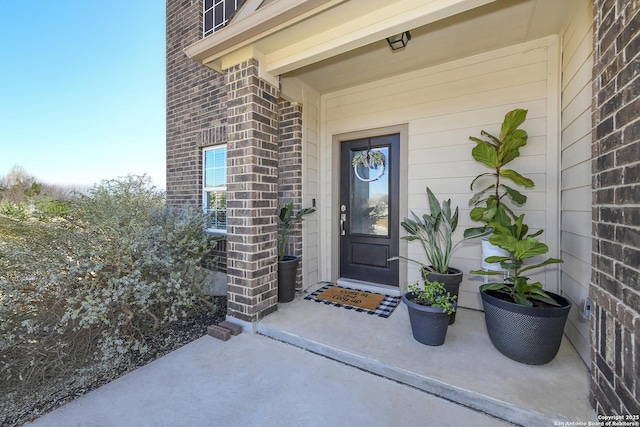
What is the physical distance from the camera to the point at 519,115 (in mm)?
2078

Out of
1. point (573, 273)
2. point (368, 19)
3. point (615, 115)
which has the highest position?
point (368, 19)

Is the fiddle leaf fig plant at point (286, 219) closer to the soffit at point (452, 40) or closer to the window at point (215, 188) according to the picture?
the window at point (215, 188)

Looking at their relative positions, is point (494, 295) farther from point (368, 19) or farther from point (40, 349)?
point (40, 349)

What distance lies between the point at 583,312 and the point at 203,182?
503 cm

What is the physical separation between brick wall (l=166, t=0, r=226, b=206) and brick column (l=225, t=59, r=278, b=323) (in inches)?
66.7

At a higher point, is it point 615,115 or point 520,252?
point 615,115

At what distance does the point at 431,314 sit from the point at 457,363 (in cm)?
37

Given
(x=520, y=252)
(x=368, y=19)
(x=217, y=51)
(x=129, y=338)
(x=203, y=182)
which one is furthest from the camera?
(x=203, y=182)

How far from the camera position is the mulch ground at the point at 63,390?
1.60 m

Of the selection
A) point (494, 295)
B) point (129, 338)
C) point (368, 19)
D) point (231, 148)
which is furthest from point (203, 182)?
point (494, 295)

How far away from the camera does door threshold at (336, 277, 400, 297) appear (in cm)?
328

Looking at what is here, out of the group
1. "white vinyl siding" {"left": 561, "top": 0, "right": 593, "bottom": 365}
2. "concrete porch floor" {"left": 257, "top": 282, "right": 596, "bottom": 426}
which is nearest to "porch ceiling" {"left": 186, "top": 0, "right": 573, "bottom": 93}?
"white vinyl siding" {"left": 561, "top": 0, "right": 593, "bottom": 365}

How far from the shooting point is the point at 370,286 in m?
3.45

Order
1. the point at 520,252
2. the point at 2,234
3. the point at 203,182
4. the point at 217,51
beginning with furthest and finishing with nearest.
Answer: the point at 203,182, the point at 217,51, the point at 2,234, the point at 520,252
